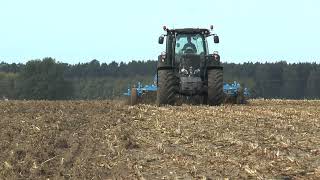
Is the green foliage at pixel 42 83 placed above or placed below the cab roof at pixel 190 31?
below

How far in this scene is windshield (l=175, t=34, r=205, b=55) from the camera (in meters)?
18.1

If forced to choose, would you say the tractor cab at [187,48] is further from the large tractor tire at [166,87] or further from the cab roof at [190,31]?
the large tractor tire at [166,87]

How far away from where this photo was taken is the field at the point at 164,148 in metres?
5.79

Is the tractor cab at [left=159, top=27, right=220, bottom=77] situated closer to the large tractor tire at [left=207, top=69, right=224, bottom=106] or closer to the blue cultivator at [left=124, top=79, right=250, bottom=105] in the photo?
the large tractor tire at [left=207, top=69, right=224, bottom=106]

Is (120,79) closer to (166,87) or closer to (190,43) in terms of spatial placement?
(190,43)

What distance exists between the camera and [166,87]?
16953 millimetres

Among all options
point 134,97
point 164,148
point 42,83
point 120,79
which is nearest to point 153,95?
point 134,97

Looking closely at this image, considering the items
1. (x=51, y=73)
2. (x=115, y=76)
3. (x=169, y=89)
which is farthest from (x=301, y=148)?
(x=115, y=76)

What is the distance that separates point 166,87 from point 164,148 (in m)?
9.60

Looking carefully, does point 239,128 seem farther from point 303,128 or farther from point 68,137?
point 68,137

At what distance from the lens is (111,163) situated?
21.2 feet

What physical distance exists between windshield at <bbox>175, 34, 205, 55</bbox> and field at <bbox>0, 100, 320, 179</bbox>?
22.7ft

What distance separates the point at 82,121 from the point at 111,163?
5.36m

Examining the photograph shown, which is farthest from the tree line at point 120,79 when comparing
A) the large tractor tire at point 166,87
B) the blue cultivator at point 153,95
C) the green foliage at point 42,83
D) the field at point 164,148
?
the field at point 164,148
